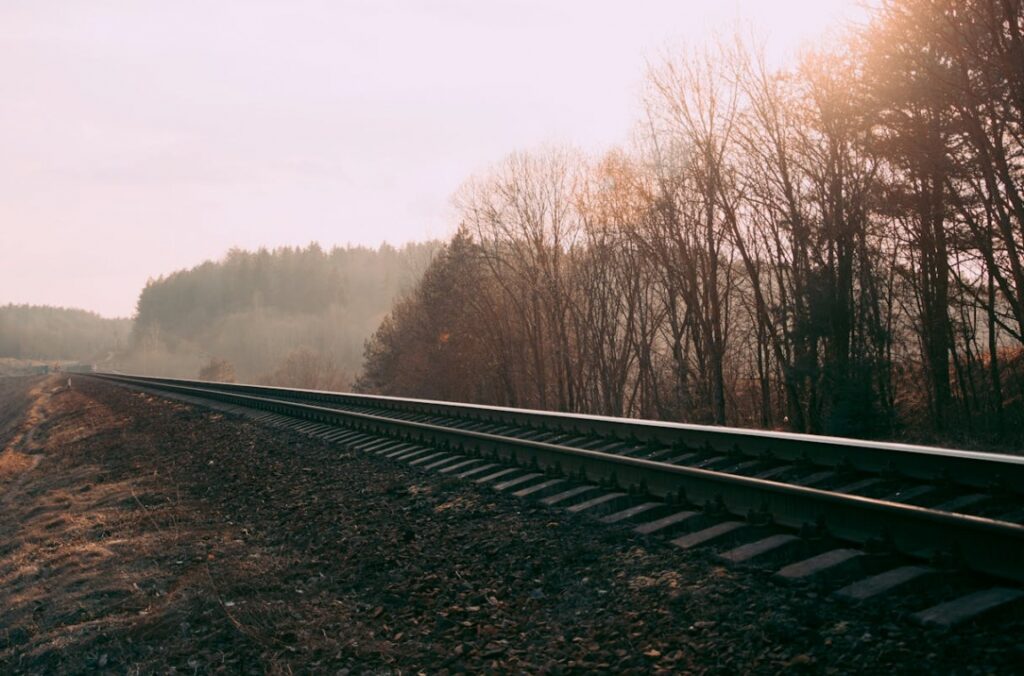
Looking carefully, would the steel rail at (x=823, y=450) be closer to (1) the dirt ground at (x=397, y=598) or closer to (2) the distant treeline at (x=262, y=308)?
(1) the dirt ground at (x=397, y=598)

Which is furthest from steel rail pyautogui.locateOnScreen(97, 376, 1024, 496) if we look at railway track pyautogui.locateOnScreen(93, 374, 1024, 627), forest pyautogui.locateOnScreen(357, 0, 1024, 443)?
forest pyautogui.locateOnScreen(357, 0, 1024, 443)

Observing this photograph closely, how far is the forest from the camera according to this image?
1429cm

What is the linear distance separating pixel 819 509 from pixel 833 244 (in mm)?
15739

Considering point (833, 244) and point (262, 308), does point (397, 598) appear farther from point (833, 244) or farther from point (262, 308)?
point (262, 308)

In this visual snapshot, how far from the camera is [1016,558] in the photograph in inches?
162

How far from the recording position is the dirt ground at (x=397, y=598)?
409 centimetres

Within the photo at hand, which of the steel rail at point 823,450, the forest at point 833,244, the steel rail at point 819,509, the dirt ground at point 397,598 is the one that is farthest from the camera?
the forest at point 833,244

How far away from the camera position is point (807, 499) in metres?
5.47

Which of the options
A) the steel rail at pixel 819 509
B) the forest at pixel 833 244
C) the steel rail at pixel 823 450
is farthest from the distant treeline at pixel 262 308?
the steel rail at pixel 819 509

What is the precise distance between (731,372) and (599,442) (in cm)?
2038

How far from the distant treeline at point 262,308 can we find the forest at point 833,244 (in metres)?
71.7

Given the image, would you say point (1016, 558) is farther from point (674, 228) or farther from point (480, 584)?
point (674, 228)

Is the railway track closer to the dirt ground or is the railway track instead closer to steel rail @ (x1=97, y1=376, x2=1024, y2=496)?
steel rail @ (x1=97, y1=376, x2=1024, y2=496)

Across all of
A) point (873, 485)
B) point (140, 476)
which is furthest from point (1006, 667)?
point (140, 476)
